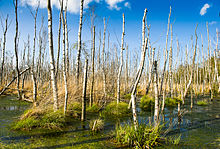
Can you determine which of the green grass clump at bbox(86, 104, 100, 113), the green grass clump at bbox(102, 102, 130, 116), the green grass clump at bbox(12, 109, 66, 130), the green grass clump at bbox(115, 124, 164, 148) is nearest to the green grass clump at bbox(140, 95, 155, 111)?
the green grass clump at bbox(102, 102, 130, 116)

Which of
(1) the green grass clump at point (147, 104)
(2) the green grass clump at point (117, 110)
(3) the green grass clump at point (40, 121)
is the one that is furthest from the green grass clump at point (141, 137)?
(1) the green grass clump at point (147, 104)

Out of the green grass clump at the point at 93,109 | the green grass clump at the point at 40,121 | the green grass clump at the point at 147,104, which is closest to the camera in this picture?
the green grass clump at the point at 40,121

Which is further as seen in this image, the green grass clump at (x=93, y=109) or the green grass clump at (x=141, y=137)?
the green grass clump at (x=93, y=109)

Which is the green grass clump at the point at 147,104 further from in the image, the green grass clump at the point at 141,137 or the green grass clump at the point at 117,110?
the green grass clump at the point at 141,137

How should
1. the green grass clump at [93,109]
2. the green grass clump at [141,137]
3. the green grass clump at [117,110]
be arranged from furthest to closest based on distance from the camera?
the green grass clump at [93,109] < the green grass clump at [117,110] < the green grass clump at [141,137]

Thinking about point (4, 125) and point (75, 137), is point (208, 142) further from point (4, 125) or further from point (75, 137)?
point (4, 125)

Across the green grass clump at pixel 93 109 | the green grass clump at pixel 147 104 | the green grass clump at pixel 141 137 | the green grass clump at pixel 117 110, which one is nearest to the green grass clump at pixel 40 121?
the green grass clump at pixel 141 137

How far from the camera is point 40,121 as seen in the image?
520 cm

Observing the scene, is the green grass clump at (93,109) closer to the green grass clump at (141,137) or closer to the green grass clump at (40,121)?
the green grass clump at (40,121)

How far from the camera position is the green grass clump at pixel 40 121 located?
16.4ft

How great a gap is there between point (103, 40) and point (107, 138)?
8029 mm

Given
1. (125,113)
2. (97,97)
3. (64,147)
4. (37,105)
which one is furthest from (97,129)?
(97,97)

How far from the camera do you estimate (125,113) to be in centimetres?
780

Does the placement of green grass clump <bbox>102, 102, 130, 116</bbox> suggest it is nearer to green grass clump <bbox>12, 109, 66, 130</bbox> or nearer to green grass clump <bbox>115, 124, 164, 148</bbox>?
green grass clump <bbox>12, 109, 66, 130</bbox>
